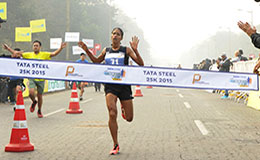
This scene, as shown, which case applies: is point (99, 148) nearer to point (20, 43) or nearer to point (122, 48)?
point (122, 48)

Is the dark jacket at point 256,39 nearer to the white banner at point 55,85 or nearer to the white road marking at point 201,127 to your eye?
the white road marking at point 201,127

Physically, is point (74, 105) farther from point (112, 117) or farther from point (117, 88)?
point (112, 117)

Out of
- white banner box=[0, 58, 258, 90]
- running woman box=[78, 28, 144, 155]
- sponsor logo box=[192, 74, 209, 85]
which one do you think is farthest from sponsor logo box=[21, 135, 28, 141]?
sponsor logo box=[192, 74, 209, 85]

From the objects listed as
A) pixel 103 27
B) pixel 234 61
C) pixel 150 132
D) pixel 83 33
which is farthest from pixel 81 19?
pixel 150 132

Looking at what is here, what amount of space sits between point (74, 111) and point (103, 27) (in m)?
A: 59.0

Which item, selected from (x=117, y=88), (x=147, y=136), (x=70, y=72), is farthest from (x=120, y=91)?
(x=147, y=136)

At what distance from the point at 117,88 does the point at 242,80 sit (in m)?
2.18

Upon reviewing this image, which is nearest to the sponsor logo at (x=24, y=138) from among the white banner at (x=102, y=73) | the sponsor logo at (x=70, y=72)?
the white banner at (x=102, y=73)

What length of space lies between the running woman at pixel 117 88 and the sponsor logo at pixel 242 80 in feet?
5.42

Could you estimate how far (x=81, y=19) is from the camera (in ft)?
181

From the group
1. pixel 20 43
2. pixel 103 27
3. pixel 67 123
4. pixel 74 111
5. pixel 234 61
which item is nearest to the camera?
pixel 67 123

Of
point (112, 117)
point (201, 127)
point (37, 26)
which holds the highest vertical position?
point (37, 26)

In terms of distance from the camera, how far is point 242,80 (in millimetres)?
7160

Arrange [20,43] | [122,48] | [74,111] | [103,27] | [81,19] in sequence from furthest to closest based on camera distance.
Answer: [103,27]
[81,19]
[20,43]
[74,111]
[122,48]
